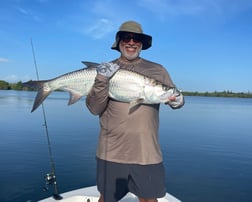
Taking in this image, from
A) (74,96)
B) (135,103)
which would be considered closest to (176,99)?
(135,103)

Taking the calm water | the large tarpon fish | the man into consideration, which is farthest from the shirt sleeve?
the calm water

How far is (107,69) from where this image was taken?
132 inches

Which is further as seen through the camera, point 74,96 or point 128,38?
point 74,96

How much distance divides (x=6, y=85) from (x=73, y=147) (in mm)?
97916

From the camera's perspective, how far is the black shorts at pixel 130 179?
353 centimetres

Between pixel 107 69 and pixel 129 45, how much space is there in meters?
0.52

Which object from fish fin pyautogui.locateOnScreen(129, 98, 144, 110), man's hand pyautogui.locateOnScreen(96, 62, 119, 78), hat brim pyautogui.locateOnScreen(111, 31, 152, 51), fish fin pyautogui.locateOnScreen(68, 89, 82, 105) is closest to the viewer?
man's hand pyautogui.locateOnScreen(96, 62, 119, 78)

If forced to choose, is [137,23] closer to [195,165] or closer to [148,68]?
[148,68]

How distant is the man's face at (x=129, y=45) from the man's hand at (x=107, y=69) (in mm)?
336

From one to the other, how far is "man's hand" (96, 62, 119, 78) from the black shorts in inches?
42.0

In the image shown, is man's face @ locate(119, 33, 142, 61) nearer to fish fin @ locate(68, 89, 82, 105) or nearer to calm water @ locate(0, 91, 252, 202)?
fish fin @ locate(68, 89, 82, 105)

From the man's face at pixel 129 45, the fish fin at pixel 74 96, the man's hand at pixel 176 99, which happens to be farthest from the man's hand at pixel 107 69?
the man's hand at pixel 176 99

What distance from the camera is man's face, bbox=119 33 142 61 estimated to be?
12.0 feet

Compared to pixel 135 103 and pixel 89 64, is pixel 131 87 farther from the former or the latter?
pixel 89 64
